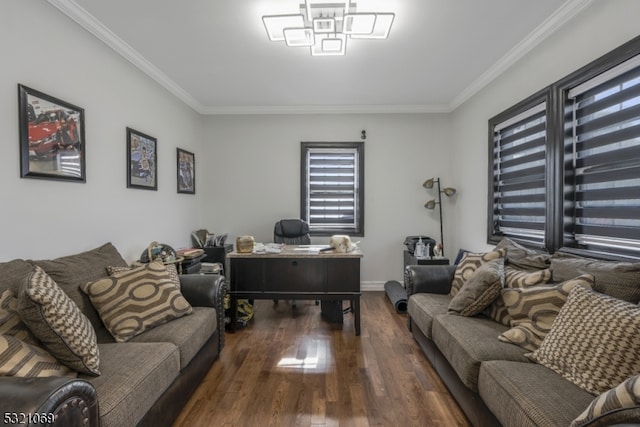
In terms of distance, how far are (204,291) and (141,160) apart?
1.57 metres

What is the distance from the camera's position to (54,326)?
1.35 m

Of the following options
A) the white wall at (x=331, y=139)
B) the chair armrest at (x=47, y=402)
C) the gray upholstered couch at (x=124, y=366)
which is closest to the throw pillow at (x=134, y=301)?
the gray upholstered couch at (x=124, y=366)

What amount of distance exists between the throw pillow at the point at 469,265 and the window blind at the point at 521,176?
0.49 m

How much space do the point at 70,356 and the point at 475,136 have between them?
4.13 m

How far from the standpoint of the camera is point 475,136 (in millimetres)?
3703

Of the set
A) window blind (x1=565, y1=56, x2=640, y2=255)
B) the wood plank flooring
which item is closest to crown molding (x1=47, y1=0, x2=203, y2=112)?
the wood plank flooring

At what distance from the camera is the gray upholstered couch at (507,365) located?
1200mm

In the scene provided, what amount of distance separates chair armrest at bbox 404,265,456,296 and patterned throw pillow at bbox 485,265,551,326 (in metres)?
0.56

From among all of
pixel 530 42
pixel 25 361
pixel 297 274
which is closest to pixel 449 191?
pixel 530 42

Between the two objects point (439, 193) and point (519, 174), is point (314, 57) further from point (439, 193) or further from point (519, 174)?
point (439, 193)

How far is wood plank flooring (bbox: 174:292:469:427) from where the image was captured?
182 centimetres

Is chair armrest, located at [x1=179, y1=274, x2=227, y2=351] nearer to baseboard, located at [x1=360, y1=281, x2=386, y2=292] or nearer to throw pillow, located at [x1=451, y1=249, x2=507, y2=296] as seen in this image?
throw pillow, located at [x1=451, y1=249, x2=507, y2=296]

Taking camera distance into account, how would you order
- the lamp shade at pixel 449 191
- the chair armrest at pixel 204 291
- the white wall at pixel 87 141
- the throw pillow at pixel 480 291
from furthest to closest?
the lamp shade at pixel 449 191, the chair armrest at pixel 204 291, the throw pillow at pixel 480 291, the white wall at pixel 87 141

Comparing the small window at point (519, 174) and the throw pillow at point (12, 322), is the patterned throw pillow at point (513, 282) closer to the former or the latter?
the small window at point (519, 174)
